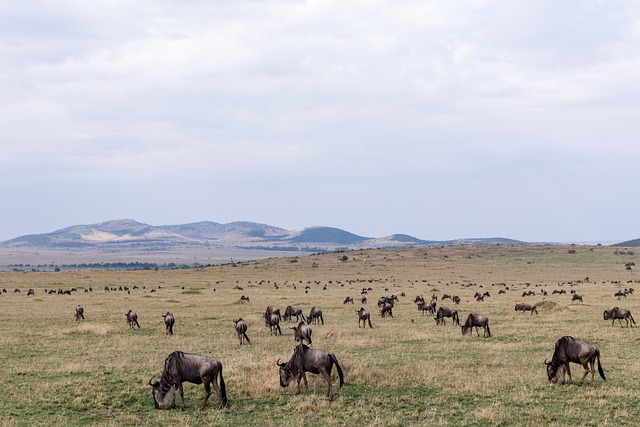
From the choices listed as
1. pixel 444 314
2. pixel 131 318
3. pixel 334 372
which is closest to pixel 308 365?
pixel 334 372

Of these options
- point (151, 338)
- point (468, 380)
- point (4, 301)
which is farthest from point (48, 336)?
point (4, 301)

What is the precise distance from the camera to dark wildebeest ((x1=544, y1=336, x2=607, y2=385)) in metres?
16.4

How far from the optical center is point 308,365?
1572 cm

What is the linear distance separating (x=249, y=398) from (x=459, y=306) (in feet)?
106

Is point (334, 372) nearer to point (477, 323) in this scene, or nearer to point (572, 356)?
point (572, 356)

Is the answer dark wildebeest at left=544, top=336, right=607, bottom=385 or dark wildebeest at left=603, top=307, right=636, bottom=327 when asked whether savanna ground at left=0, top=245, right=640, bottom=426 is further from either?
dark wildebeest at left=603, top=307, right=636, bottom=327

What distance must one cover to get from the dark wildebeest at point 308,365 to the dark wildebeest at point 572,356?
6.38 m

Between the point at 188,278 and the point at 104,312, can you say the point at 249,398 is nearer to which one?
the point at 104,312

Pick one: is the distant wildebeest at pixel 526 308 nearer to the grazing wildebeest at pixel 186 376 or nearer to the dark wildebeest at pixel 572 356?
the dark wildebeest at pixel 572 356

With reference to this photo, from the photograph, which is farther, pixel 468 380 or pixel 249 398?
pixel 468 380

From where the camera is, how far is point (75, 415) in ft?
46.8

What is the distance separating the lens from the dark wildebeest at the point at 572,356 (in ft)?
53.8

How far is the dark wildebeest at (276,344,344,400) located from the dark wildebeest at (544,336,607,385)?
6.38m

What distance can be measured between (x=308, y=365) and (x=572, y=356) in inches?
299
